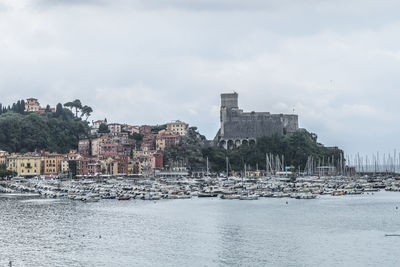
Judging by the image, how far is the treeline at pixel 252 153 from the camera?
116m

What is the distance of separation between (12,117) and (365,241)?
90137 millimetres

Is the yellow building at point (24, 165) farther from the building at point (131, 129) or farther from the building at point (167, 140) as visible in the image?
the building at point (131, 129)

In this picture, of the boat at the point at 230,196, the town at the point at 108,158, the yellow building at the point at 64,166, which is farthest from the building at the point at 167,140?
the boat at the point at 230,196

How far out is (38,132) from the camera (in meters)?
119

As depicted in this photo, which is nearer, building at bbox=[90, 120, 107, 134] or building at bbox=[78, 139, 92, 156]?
building at bbox=[78, 139, 92, 156]

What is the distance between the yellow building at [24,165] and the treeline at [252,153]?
74.4 feet

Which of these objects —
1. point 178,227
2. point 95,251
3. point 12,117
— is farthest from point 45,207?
point 12,117

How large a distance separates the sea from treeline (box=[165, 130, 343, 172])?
159ft

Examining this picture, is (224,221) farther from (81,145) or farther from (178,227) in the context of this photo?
(81,145)

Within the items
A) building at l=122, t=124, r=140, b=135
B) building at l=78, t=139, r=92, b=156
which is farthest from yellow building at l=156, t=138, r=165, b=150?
building at l=122, t=124, r=140, b=135

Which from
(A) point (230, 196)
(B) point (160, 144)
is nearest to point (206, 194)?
(A) point (230, 196)

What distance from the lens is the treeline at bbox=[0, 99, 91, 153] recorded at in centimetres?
11638

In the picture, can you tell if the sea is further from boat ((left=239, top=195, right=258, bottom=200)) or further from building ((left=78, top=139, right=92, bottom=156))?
building ((left=78, top=139, right=92, bottom=156))

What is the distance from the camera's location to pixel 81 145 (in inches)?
4906
